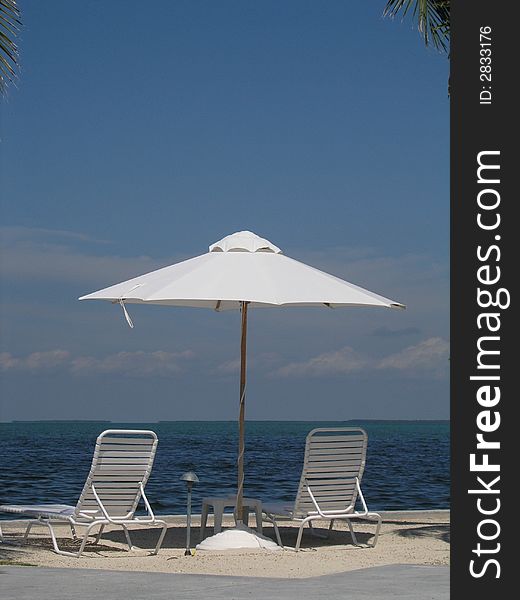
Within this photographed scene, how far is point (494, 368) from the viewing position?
2.71 meters

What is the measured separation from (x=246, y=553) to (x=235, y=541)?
0.18 meters

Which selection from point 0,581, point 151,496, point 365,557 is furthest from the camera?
point 151,496

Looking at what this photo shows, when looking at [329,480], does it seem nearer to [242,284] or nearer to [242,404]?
[242,404]

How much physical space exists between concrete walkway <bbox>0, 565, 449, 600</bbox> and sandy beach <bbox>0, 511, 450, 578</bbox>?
1053 mm

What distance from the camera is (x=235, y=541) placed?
8391mm

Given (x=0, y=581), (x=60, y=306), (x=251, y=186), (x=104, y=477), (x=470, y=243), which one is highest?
(x=251, y=186)

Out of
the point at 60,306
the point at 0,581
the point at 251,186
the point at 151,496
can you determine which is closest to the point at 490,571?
the point at 0,581

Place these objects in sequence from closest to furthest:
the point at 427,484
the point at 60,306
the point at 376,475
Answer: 1. the point at 427,484
2. the point at 376,475
3. the point at 60,306

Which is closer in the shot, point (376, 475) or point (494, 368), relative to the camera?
point (494, 368)

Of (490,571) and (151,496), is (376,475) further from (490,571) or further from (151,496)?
(490,571)

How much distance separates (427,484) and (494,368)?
22126mm

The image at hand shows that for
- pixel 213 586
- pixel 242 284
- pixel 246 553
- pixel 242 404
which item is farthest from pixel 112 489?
pixel 213 586

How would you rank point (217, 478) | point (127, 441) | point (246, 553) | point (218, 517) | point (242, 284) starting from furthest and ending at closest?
point (217, 478)
point (218, 517)
point (242, 284)
point (127, 441)
point (246, 553)

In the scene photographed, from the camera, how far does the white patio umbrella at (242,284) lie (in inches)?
329
